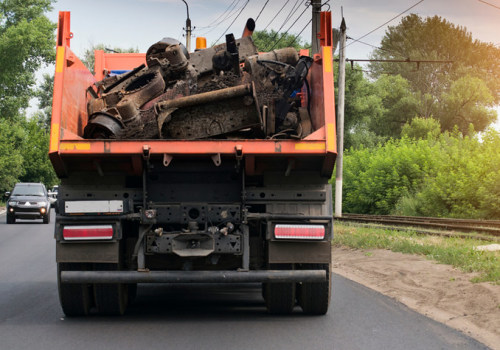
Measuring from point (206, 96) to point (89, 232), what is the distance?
1782 mm

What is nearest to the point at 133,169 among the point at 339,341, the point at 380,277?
the point at 339,341

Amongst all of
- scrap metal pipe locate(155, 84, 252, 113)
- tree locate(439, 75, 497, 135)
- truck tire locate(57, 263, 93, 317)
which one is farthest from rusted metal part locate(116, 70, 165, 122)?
tree locate(439, 75, 497, 135)

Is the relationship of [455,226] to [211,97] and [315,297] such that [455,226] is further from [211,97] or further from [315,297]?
[211,97]

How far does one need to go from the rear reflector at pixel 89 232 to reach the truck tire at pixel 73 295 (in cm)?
36

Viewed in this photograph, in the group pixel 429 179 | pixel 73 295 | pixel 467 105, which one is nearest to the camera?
pixel 73 295

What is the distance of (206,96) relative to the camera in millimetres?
8055

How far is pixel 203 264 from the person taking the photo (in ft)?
27.3

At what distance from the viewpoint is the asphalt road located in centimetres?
708

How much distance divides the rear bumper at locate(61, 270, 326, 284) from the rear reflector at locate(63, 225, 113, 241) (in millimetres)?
345

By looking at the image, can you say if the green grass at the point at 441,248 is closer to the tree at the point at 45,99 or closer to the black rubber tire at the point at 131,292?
the black rubber tire at the point at 131,292

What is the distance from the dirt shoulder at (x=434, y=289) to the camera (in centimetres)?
831

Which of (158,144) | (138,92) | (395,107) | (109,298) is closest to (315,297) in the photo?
(109,298)

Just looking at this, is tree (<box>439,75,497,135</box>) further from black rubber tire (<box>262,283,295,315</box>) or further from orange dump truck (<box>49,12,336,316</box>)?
orange dump truck (<box>49,12,336,316</box>)

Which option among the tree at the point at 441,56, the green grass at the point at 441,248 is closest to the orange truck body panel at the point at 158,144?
the green grass at the point at 441,248
